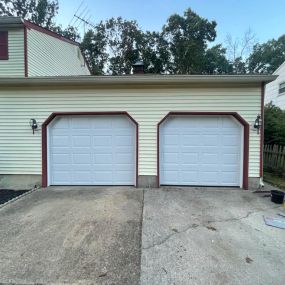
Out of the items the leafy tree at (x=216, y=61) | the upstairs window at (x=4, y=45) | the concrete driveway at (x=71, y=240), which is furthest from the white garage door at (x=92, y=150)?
the leafy tree at (x=216, y=61)

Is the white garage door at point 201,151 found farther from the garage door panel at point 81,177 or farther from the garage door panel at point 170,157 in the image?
the garage door panel at point 81,177

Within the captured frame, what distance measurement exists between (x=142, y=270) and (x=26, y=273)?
1.47 metres

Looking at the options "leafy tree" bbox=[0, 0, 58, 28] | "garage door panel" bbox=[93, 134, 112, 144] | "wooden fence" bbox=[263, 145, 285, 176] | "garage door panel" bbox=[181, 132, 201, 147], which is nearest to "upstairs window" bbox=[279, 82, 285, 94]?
"wooden fence" bbox=[263, 145, 285, 176]

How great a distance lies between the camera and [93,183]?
7211 mm

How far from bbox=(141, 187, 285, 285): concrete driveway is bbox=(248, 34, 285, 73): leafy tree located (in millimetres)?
31118

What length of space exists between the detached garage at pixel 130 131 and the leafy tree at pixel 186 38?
20.2 meters

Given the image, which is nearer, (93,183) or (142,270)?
(142,270)

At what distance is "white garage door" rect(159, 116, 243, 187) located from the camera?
6887 millimetres

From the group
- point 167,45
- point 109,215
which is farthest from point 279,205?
point 167,45

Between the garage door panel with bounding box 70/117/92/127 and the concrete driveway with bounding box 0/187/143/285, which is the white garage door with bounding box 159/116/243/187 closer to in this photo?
the concrete driveway with bounding box 0/187/143/285

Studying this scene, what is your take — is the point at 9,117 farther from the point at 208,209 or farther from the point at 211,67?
the point at 211,67

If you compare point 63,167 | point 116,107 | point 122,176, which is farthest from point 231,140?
point 63,167

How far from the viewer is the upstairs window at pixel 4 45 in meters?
9.40

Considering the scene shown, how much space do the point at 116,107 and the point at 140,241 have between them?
4180 mm
